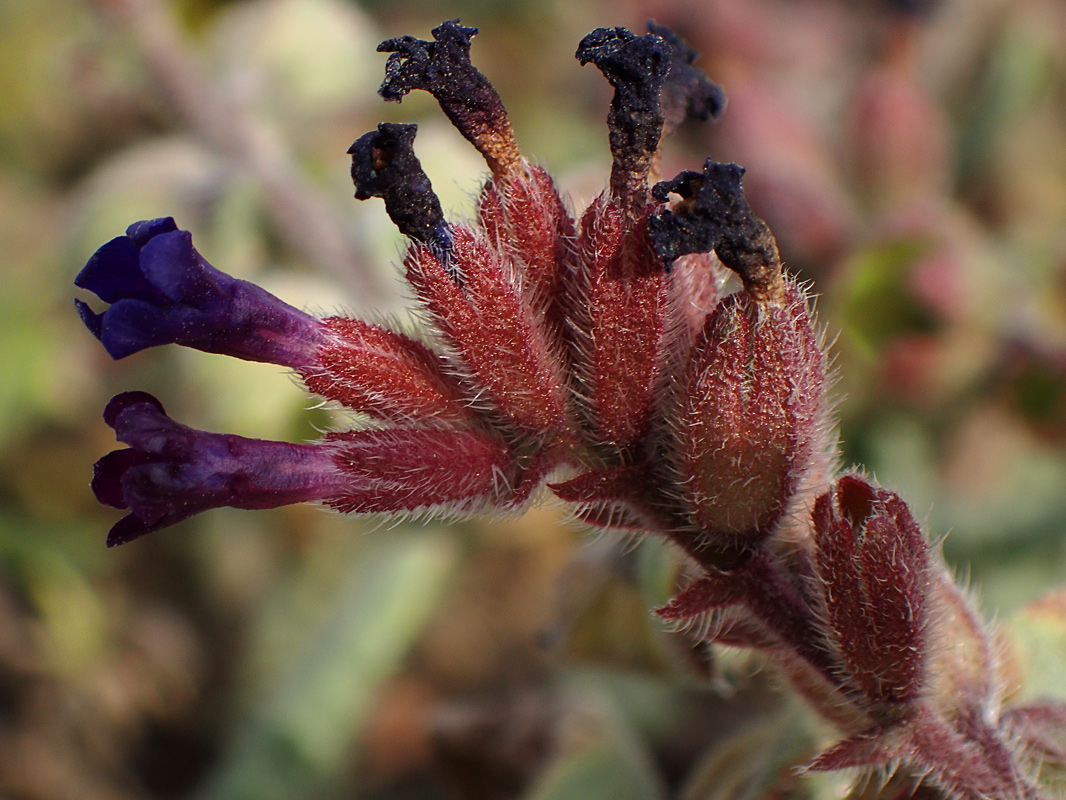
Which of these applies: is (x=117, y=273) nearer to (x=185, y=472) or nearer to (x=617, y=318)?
(x=185, y=472)

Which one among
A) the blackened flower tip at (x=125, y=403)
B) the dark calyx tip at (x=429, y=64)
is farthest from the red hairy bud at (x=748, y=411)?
the blackened flower tip at (x=125, y=403)

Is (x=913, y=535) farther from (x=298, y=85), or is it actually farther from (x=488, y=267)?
(x=298, y=85)

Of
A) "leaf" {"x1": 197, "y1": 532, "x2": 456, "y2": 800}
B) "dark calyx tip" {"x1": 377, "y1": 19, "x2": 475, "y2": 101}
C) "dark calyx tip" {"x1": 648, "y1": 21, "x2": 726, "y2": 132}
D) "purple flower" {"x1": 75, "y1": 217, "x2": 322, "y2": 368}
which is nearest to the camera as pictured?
"purple flower" {"x1": 75, "y1": 217, "x2": 322, "y2": 368}

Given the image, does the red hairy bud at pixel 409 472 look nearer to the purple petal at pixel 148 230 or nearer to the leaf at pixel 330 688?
the purple petal at pixel 148 230

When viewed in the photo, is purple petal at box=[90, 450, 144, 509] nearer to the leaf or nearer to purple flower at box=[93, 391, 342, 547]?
purple flower at box=[93, 391, 342, 547]

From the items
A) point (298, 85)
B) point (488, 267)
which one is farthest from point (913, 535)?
point (298, 85)

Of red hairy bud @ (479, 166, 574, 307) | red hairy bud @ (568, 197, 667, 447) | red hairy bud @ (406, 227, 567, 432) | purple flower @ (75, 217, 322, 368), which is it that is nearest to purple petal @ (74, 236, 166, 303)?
purple flower @ (75, 217, 322, 368)
